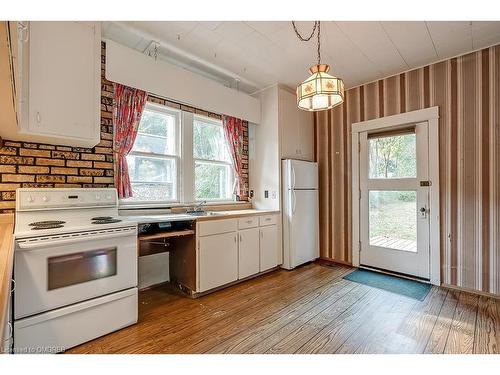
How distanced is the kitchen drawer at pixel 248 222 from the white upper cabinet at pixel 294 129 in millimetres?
1031

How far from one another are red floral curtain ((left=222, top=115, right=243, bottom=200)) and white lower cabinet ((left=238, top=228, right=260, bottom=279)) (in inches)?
34.1

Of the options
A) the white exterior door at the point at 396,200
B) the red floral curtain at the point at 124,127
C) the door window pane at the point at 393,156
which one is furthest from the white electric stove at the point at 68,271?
the door window pane at the point at 393,156

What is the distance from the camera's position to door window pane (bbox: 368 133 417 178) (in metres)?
3.19

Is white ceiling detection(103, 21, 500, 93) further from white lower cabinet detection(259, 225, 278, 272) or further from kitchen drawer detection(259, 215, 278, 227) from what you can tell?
white lower cabinet detection(259, 225, 278, 272)

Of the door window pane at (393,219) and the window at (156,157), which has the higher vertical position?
the window at (156,157)

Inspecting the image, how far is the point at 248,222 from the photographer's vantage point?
3.13 meters

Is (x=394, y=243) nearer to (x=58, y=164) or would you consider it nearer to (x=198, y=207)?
(x=198, y=207)

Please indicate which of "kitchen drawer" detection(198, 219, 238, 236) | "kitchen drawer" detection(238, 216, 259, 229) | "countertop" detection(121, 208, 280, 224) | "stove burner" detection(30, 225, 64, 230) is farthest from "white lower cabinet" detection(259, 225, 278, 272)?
"stove burner" detection(30, 225, 64, 230)

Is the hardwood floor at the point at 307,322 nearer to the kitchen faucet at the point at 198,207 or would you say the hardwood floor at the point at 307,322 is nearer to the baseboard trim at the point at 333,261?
the baseboard trim at the point at 333,261

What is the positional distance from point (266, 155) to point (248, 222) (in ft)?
3.73

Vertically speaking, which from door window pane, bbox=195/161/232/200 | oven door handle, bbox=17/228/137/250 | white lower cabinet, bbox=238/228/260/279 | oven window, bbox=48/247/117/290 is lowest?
white lower cabinet, bbox=238/228/260/279

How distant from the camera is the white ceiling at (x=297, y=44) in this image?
2.32m

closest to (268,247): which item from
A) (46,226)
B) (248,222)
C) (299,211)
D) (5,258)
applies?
(248,222)
